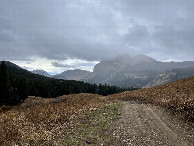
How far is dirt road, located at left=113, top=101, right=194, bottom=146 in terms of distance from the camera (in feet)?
35.3

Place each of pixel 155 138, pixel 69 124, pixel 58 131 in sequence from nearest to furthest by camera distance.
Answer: pixel 155 138 < pixel 58 131 < pixel 69 124

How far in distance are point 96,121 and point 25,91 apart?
59000 mm

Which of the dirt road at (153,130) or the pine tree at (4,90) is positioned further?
the pine tree at (4,90)

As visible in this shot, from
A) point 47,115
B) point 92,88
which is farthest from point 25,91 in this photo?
point 92,88

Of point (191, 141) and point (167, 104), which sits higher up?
point (167, 104)

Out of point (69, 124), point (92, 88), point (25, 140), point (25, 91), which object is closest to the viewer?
point (25, 140)

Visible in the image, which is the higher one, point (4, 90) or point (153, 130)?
point (4, 90)

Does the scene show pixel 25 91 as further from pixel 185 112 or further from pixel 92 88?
pixel 92 88

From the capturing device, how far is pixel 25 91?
64062 millimetres

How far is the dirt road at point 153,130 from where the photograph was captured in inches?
423

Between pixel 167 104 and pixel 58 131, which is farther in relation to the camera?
pixel 167 104

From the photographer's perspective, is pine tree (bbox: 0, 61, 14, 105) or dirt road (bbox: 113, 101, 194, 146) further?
pine tree (bbox: 0, 61, 14, 105)

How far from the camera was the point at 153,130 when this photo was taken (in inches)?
496

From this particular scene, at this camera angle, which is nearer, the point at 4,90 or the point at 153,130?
the point at 153,130
